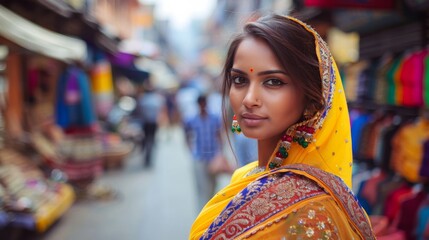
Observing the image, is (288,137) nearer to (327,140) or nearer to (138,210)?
(327,140)

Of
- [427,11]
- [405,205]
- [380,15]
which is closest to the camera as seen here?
[405,205]

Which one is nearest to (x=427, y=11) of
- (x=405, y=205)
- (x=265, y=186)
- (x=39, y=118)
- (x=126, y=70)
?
(x=405, y=205)

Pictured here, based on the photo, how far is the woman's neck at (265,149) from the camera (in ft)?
4.91

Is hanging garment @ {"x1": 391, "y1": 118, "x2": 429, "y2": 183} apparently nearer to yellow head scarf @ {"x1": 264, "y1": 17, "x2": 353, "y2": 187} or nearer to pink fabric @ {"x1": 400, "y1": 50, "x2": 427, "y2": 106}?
pink fabric @ {"x1": 400, "y1": 50, "x2": 427, "y2": 106}

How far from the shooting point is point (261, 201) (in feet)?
4.11

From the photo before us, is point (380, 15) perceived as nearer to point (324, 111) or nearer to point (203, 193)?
point (203, 193)

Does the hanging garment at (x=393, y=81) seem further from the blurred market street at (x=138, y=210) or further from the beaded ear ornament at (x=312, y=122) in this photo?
the beaded ear ornament at (x=312, y=122)

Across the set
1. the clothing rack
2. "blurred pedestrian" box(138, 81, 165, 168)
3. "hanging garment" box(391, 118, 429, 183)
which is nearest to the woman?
"hanging garment" box(391, 118, 429, 183)

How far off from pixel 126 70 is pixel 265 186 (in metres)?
13.9

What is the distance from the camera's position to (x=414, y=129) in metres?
3.74

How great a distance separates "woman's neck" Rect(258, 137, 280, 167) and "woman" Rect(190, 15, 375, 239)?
0.06ft

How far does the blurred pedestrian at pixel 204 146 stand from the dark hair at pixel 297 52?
153 inches

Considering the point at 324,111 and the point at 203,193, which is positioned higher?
the point at 324,111

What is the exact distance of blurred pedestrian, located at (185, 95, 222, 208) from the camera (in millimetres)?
5242
